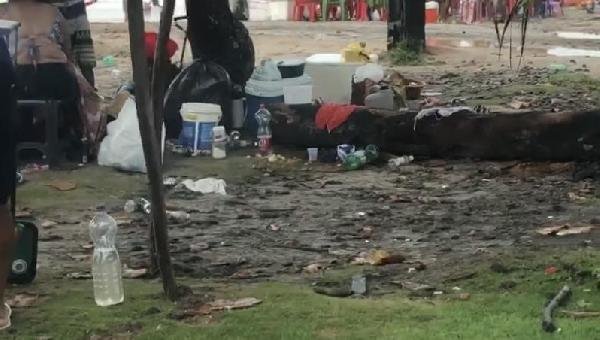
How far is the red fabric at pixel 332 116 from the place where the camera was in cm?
918

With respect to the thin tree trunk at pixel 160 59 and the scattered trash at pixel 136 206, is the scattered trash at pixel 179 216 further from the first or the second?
the thin tree trunk at pixel 160 59

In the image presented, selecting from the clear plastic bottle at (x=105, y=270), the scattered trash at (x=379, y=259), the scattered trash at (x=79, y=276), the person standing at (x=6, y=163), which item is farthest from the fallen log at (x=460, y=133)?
the person standing at (x=6, y=163)

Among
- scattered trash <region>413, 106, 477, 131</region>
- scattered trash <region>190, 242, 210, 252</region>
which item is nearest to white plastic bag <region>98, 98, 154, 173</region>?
scattered trash <region>413, 106, 477, 131</region>

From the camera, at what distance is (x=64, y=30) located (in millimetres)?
8992

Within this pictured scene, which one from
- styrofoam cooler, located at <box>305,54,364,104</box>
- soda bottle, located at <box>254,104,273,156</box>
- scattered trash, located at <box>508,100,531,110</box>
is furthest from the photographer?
scattered trash, located at <box>508,100,531,110</box>

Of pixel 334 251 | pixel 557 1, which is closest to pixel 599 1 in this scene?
pixel 557 1

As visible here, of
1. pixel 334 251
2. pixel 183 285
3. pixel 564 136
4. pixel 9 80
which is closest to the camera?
pixel 9 80

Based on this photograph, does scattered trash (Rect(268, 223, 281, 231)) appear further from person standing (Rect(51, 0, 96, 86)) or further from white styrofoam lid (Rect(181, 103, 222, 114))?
person standing (Rect(51, 0, 96, 86))

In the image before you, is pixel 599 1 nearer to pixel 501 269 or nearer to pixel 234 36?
pixel 234 36

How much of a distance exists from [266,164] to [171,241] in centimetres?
281

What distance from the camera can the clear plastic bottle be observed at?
466 centimetres

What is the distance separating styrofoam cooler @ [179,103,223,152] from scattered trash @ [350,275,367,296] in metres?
4.44

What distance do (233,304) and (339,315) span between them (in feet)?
1.69

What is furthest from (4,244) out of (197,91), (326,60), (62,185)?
(326,60)
